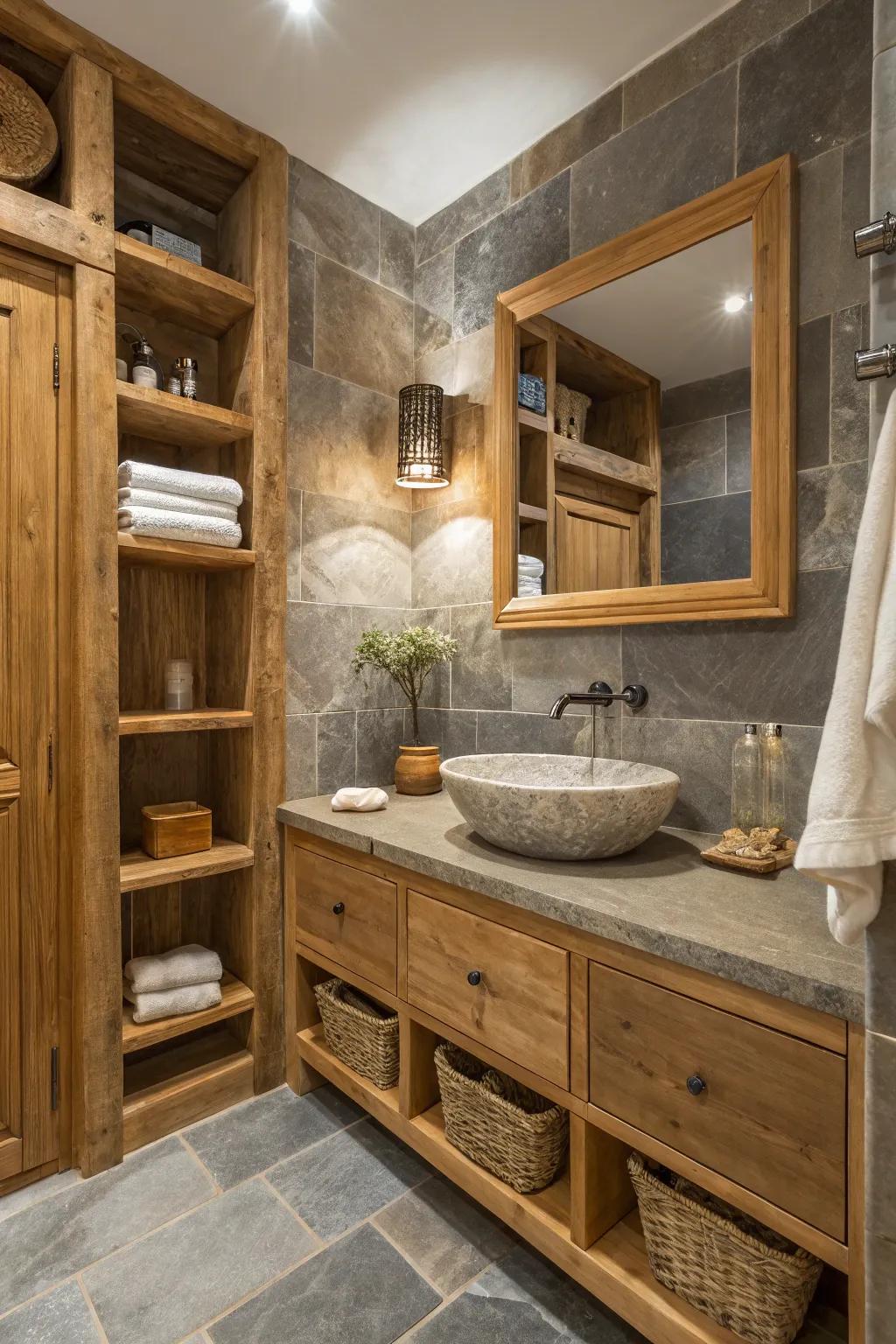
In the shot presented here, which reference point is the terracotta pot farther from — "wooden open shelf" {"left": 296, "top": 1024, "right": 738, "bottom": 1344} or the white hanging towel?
the white hanging towel

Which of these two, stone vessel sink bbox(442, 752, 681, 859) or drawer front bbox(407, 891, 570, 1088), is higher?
stone vessel sink bbox(442, 752, 681, 859)

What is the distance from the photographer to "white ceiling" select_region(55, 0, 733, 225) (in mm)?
1607

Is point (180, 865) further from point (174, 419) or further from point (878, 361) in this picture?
point (878, 361)

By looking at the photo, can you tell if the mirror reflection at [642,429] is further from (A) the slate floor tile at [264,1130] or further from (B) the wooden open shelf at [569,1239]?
(A) the slate floor tile at [264,1130]

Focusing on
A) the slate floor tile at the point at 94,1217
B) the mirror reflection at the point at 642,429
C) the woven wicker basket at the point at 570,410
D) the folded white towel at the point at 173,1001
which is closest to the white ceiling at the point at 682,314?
the mirror reflection at the point at 642,429

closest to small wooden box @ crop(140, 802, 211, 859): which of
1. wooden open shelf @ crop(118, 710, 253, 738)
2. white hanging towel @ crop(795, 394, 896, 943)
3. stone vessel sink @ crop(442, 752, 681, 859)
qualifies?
wooden open shelf @ crop(118, 710, 253, 738)

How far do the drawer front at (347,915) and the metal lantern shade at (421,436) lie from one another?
118cm

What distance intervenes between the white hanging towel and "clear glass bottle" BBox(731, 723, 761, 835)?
26.1 inches

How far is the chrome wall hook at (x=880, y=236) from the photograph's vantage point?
81cm

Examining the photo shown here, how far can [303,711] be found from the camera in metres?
2.07

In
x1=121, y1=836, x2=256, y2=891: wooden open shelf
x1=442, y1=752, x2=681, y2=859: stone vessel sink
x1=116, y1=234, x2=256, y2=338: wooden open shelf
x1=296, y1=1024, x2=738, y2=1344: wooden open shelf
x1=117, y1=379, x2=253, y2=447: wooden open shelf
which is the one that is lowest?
x1=296, y1=1024, x2=738, y2=1344: wooden open shelf

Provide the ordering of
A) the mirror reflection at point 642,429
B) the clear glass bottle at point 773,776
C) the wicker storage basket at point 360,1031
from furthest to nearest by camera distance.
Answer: the wicker storage basket at point 360,1031 → the mirror reflection at point 642,429 → the clear glass bottle at point 773,776

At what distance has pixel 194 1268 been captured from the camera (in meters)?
1.41

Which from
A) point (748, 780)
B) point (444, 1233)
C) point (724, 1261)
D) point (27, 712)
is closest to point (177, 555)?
point (27, 712)
